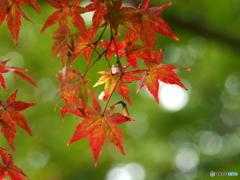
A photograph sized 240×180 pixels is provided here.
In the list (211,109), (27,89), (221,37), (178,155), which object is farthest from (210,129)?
(27,89)

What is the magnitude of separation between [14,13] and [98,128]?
35 centimetres

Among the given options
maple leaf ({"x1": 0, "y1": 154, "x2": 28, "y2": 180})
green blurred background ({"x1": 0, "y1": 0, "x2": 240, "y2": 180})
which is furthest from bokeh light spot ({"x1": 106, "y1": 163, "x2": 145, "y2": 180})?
maple leaf ({"x1": 0, "y1": 154, "x2": 28, "y2": 180})

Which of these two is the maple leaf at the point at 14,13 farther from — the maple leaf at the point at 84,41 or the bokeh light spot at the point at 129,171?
the bokeh light spot at the point at 129,171

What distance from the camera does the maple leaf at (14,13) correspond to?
0.71 metres

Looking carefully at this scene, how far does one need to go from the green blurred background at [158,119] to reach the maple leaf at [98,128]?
7.22 ft

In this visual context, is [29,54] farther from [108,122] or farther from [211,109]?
[108,122]

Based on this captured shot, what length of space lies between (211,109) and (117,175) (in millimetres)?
1294

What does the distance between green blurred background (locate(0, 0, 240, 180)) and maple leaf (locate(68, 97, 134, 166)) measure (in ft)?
7.22

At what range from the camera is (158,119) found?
3.35 m

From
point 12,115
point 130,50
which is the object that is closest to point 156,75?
point 130,50

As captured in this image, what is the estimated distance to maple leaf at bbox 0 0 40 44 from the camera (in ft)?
2.33

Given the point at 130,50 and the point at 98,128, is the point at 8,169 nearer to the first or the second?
the point at 98,128

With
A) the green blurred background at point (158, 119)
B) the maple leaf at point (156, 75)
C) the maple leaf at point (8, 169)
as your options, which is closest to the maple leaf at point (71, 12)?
the maple leaf at point (156, 75)

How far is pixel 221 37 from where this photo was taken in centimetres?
239
